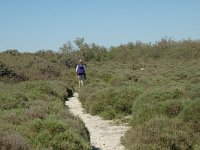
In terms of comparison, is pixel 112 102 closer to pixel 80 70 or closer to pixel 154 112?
pixel 154 112

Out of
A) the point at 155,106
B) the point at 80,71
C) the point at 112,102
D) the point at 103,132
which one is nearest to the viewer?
the point at 155,106

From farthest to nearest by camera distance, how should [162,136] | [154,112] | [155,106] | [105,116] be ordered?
[105,116]
[155,106]
[154,112]
[162,136]

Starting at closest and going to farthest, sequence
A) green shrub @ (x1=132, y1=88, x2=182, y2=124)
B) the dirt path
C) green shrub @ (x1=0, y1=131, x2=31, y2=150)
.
→ green shrub @ (x1=0, y1=131, x2=31, y2=150), the dirt path, green shrub @ (x1=132, y1=88, x2=182, y2=124)

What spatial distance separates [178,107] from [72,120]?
3.52m

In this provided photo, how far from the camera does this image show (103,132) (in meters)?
14.2

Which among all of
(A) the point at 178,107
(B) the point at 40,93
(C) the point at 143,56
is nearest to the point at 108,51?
(C) the point at 143,56

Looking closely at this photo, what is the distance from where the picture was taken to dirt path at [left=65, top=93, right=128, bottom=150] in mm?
12156

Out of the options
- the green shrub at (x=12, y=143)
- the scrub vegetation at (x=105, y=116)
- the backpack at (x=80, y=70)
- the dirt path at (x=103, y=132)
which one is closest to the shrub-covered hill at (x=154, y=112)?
→ the scrub vegetation at (x=105, y=116)

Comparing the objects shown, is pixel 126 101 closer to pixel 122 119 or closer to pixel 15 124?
pixel 122 119

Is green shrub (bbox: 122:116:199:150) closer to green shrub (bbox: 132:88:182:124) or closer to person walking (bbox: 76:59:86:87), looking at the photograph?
green shrub (bbox: 132:88:182:124)

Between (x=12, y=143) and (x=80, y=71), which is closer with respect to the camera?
(x=12, y=143)

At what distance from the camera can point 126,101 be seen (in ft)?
57.2

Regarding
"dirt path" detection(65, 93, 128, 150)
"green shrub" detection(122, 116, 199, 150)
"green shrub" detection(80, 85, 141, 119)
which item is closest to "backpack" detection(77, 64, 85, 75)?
"green shrub" detection(80, 85, 141, 119)

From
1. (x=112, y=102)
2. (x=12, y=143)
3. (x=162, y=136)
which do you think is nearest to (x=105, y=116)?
(x=112, y=102)
